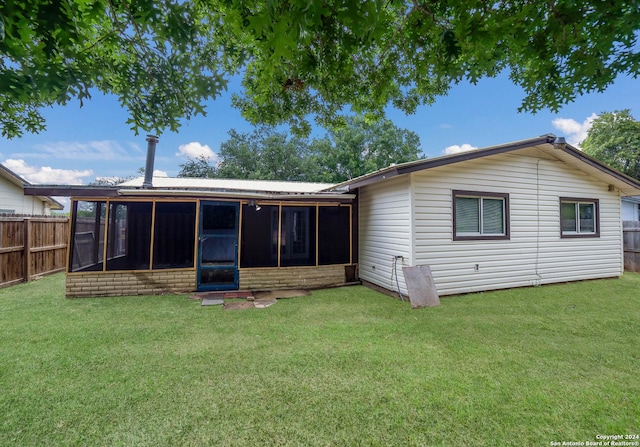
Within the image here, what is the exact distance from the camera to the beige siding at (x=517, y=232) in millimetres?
5656

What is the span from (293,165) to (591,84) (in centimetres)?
2183

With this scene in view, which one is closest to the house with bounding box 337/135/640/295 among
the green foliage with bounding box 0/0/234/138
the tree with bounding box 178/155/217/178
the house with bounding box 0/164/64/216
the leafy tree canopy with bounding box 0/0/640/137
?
the leafy tree canopy with bounding box 0/0/640/137

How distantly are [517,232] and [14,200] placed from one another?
1568cm

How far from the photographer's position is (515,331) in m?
3.85

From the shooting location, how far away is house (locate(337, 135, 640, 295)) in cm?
563

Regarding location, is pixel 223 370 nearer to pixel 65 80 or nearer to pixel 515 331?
pixel 65 80

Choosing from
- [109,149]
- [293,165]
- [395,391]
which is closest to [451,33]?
[395,391]

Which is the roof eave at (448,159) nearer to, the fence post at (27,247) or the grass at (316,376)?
the grass at (316,376)

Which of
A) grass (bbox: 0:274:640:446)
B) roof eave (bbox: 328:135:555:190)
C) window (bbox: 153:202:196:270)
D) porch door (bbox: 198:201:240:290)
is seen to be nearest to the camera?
grass (bbox: 0:274:640:446)

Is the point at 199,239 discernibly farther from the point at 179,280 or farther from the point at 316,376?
the point at 316,376

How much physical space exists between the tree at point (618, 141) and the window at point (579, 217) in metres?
19.8

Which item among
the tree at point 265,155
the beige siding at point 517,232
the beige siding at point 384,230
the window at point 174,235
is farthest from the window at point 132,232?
the tree at point 265,155

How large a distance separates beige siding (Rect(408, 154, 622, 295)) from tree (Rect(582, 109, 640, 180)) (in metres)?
19.7

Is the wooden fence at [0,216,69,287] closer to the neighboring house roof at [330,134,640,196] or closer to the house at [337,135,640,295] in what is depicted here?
the neighboring house roof at [330,134,640,196]
